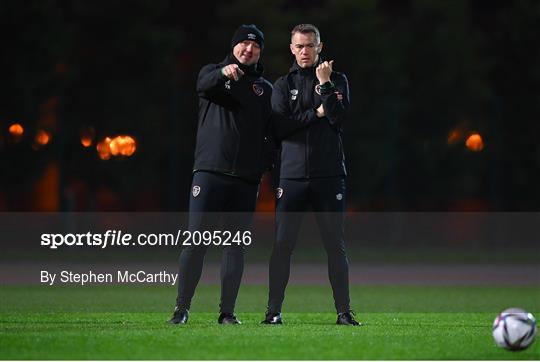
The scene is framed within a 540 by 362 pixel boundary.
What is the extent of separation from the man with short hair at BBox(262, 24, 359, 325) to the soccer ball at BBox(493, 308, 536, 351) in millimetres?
1842

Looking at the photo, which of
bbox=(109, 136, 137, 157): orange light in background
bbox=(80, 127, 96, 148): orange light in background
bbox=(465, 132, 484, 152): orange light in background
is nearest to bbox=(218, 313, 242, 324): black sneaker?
bbox=(80, 127, 96, 148): orange light in background

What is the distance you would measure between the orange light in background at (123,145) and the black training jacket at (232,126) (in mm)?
16239

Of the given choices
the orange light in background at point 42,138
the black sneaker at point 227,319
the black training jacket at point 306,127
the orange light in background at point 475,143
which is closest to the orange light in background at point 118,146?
the orange light in background at point 42,138

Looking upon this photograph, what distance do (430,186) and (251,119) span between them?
1862cm

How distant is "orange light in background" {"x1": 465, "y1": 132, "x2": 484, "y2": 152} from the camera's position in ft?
93.2

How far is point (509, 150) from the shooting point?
93.9ft

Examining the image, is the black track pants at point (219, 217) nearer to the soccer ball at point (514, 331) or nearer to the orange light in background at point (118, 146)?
the soccer ball at point (514, 331)

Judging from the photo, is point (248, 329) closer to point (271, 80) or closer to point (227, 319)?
point (227, 319)

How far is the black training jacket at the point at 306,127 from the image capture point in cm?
979

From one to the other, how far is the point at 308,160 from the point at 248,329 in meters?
1.47

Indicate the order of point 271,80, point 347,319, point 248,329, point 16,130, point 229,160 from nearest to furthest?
1. point 248,329
2. point 229,160
3. point 347,319
4. point 16,130
5. point 271,80

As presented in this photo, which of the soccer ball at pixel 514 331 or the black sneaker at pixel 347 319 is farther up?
the black sneaker at pixel 347 319

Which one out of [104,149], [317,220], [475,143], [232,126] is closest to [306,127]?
[232,126]

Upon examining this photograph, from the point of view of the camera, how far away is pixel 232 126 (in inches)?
382
